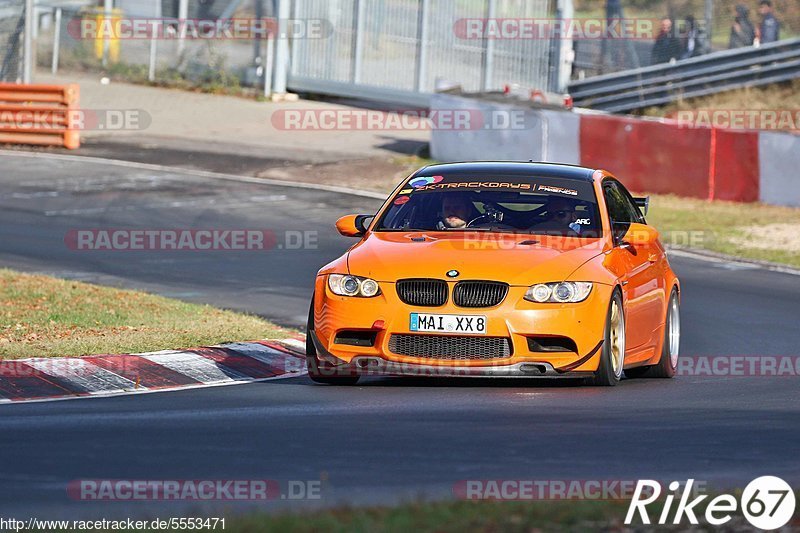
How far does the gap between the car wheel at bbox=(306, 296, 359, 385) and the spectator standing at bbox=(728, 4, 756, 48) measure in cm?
2268

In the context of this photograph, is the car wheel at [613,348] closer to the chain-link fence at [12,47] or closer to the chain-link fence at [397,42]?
the chain-link fence at [397,42]

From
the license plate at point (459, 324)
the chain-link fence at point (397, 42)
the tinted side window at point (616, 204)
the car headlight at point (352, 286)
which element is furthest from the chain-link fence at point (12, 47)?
the license plate at point (459, 324)

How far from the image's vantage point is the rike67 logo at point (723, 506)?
231 inches

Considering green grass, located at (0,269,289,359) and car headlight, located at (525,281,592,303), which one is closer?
car headlight, located at (525,281,592,303)

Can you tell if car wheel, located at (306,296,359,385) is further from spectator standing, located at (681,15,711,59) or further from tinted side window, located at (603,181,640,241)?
spectator standing, located at (681,15,711,59)

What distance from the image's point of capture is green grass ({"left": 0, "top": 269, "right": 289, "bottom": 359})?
11602mm

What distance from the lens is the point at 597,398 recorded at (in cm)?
952

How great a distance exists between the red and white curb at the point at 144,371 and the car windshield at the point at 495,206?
1.44 meters

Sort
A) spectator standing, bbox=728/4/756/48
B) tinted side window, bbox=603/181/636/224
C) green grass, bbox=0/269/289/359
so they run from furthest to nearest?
spectator standing, bbox=728/4/756/48, green grass, bbox=0/269/289/359, tinted side window, bbox=603/181/636/224

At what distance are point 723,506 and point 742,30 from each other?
2673 cm

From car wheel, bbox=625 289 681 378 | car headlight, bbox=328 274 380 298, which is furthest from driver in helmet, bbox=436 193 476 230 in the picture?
car wheel, bbox=625 289 681 378

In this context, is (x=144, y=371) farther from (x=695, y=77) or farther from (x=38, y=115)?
(x=695, y=77)

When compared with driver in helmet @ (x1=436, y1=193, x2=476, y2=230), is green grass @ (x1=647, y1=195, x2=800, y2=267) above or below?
A: below

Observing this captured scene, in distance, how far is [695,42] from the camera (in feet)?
105
